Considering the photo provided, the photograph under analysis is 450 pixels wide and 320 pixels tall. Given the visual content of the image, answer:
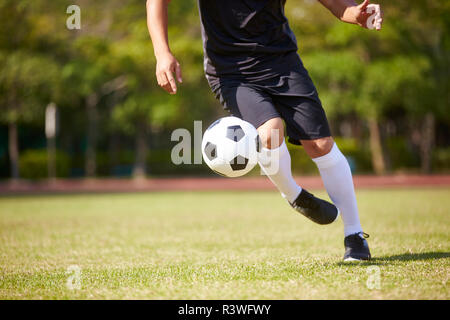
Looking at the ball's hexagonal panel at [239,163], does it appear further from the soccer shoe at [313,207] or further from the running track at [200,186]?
the running track at [200,186]

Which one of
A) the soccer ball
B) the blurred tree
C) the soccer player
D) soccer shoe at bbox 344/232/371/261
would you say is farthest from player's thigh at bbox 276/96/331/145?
the blurred tree

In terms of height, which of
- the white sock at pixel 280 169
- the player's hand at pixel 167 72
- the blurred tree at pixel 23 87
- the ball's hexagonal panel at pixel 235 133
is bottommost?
the white sock at pixel 280 169

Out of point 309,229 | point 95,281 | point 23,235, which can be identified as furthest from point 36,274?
point 309,229

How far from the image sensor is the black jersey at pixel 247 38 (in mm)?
3682

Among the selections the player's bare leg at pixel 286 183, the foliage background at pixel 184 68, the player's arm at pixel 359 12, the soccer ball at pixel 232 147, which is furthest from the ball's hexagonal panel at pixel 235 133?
the foliage background at pixel 184 68

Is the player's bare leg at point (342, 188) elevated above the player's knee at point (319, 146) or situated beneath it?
situated beneath

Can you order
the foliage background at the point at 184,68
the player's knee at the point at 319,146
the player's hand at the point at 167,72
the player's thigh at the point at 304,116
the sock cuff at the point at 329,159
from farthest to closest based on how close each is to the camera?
the foliage background at the point at 184,68 → the sock cuff at the point at 329,159 → the player's knee at the point at 319,146 → the player's thigh at the point at 304,116 → the player's hand at the point at 167,72

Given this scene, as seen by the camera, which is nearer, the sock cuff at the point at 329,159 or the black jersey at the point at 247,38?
the black jersey at the point at 247,38

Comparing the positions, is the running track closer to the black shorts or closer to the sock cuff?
the sock cuff

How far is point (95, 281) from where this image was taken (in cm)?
335

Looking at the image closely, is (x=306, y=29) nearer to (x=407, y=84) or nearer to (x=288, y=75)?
(x=407, y=84)

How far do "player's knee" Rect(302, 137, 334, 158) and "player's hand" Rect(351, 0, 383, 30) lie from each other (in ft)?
2.89

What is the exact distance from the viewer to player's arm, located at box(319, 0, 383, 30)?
368 centimetres

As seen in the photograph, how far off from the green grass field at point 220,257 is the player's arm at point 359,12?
1749 mm
